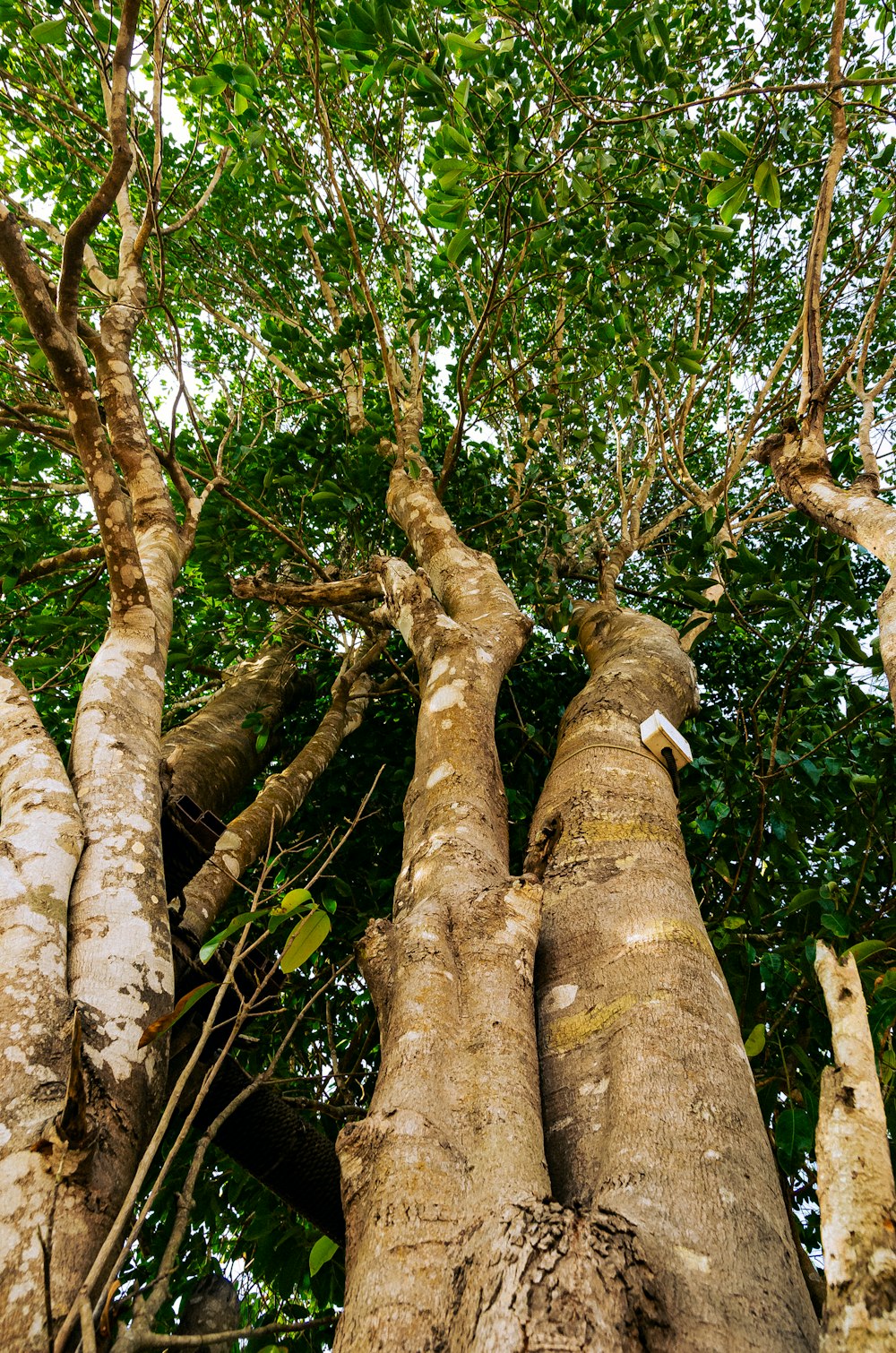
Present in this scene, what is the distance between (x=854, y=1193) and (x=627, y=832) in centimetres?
115

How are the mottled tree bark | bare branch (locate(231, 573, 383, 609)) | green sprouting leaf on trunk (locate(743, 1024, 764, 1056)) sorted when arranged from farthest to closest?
bare branch (locate(231, 573, 383, 609)) < green sprouting leaf on trunk (locate(743, 1024, 764, 1056)) < the mottled tree bark

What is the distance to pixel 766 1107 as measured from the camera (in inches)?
133

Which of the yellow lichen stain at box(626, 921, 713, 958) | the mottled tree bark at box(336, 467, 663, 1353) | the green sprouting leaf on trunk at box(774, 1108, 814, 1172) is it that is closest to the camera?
the mottled tree bark at box(336, 467, 663, 1353)

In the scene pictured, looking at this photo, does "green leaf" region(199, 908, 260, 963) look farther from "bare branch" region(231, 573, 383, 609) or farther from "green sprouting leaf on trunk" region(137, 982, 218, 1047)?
"bare branch" region(231, 573, 383, 609)

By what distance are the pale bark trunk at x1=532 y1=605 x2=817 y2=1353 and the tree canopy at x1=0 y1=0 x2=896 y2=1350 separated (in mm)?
397

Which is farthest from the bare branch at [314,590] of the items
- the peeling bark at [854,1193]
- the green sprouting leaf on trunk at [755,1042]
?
the peeling bark at [854,1193]

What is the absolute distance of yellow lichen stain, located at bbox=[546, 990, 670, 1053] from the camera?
1.53m

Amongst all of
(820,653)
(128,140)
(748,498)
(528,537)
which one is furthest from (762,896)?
(748,498)

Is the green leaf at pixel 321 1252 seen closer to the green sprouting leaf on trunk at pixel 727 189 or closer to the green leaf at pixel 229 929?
the green leaf at pixel 229 929

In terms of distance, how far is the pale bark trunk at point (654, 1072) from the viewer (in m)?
1.05

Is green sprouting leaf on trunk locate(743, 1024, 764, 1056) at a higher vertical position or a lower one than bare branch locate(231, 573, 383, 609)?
lower

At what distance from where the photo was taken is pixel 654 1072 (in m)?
1.36

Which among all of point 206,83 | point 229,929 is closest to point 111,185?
point 206,83

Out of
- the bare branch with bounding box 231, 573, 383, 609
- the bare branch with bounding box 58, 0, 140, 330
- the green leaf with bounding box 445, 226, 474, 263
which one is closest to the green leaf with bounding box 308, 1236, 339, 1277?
the bare branch with bounding box 231, 573, 383, 609
